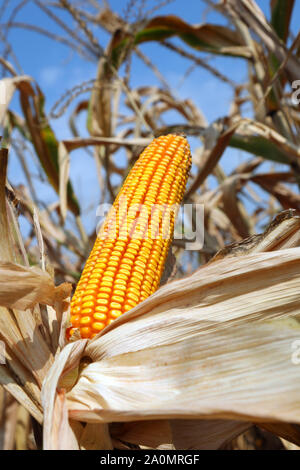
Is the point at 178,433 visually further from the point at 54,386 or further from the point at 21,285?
the point at 21,285

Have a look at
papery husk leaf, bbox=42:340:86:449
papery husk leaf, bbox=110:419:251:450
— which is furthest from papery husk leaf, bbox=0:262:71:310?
papery husk leaf, bbox=110:419:251:450

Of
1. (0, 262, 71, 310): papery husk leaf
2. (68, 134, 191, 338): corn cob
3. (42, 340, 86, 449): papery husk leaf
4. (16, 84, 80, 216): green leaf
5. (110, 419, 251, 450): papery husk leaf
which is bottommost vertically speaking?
(110, 419, 251, 450): papery husk leaf

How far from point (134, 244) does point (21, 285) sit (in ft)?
→ 1.72

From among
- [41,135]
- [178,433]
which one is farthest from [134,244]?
[41,135]

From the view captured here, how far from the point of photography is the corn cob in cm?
130

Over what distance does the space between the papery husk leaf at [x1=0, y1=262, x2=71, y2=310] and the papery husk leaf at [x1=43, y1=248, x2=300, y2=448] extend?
0.15 meters

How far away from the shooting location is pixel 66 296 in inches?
44.8

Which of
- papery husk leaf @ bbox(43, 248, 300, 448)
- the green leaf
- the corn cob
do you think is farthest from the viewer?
the green leaf

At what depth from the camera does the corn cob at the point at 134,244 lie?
1.30 m

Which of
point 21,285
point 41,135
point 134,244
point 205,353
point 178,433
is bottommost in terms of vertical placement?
point 178,433

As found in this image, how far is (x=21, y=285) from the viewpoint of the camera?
3.45ft

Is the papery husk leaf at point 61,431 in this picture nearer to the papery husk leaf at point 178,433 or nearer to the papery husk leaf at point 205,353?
the papery husk leaf at point 205,353

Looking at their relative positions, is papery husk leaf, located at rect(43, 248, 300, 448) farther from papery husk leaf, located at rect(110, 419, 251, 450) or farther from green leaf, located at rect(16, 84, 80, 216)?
green leaf, located at rect(16, 84, 80, 216)
